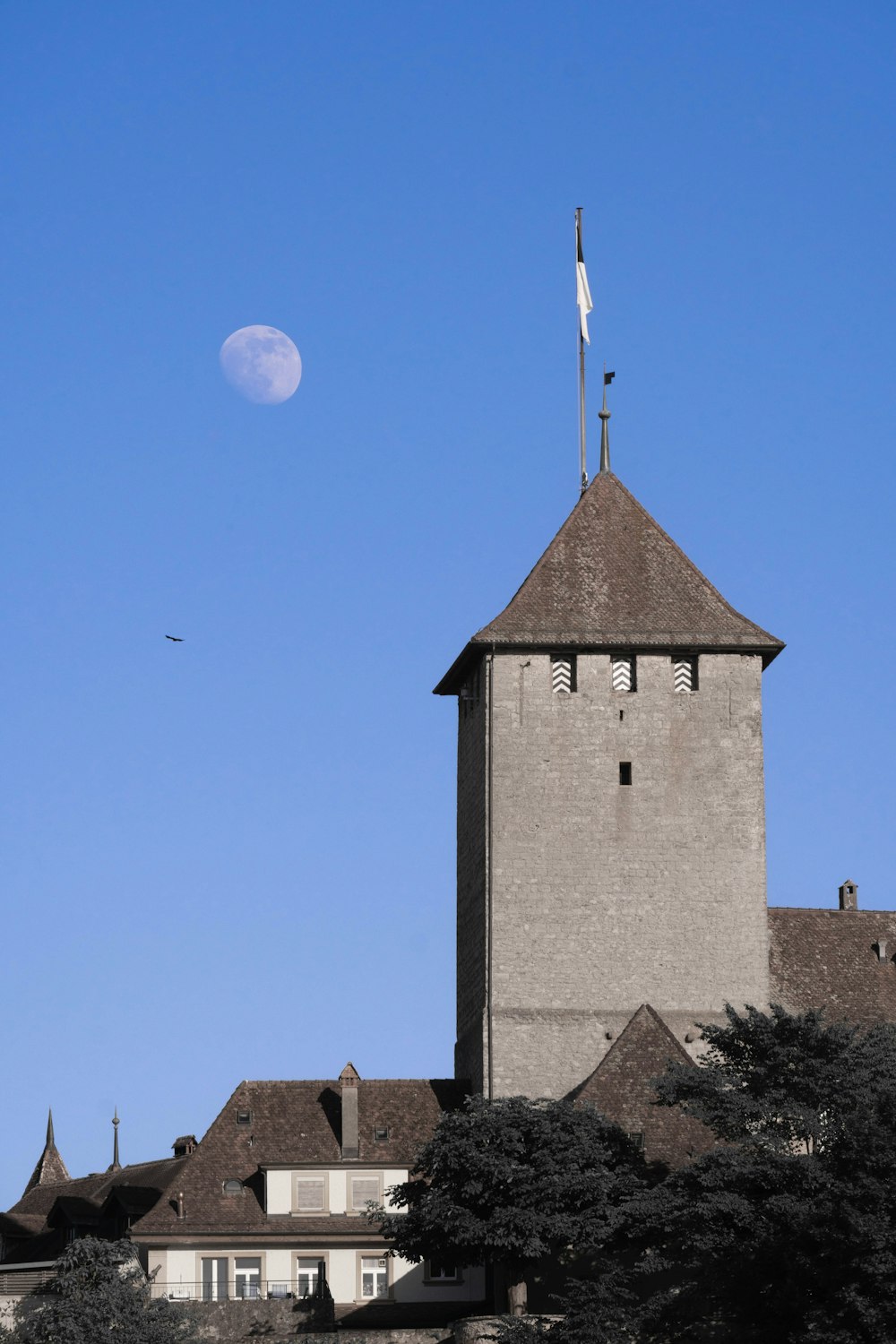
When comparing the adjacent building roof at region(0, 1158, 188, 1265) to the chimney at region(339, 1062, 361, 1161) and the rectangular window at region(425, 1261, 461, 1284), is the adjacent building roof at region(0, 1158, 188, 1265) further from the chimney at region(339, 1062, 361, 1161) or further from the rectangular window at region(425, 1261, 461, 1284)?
the rectangular window at region(425, 1261, 461, 1284)

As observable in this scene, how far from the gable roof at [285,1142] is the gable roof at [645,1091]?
156 inches

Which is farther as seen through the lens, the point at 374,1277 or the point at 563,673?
the point at 563,673

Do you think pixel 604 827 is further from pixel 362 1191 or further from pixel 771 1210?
pixel 771 1210

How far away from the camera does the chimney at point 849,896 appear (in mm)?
60750

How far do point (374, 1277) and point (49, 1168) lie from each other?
27527 millimetres

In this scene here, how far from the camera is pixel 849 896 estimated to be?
6091 cm

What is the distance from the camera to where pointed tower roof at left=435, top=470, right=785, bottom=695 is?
5725 cm

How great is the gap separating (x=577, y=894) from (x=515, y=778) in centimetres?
307

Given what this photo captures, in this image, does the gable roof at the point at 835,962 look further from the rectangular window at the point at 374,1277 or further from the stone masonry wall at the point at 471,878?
the rectangular window at the point at 374,1277

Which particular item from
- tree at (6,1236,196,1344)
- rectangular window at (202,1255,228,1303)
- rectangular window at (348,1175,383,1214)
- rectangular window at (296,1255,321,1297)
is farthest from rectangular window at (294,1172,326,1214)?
tree at (6,1236,196,1344)

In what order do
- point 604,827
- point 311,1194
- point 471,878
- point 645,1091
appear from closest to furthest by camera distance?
point 645,1091 → point 311,1194 → point 604,827 → point 471,878

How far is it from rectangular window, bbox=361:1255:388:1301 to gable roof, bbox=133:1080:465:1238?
2.37 ft

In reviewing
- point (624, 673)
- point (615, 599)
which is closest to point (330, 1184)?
point (624, 673)

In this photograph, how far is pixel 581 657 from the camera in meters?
57.2
